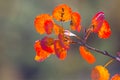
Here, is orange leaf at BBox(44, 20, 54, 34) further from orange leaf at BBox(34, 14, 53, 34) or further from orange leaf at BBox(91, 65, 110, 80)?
orange leaf at BBox(91, 65, 110, 80)

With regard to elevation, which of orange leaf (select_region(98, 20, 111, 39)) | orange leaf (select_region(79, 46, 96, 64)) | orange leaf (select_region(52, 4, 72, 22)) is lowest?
orange leaf (select_region(79, 46, 96, 64))

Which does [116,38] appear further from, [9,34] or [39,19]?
[39,19]

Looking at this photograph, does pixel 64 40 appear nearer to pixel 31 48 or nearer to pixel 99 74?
pixel 99 74

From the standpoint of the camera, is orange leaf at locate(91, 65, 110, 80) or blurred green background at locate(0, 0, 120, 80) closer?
orange leaf at locate(91, 65, 110, 80)

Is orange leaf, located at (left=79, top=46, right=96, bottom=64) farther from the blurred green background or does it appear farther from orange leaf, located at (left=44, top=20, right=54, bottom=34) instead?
the blurred green background

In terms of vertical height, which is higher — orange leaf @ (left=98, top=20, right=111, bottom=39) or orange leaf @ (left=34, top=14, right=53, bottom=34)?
orange leaf @ (left=34, top=14, right=53, bottom=34)

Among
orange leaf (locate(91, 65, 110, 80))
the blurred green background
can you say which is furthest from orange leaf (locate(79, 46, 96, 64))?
the blurred green background

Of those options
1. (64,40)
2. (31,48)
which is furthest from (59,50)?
(31,48)

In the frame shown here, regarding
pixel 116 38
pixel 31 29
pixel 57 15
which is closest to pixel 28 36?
pixel 31 29

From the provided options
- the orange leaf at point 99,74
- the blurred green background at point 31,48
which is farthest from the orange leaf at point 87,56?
the blurred green background at point 31,48
